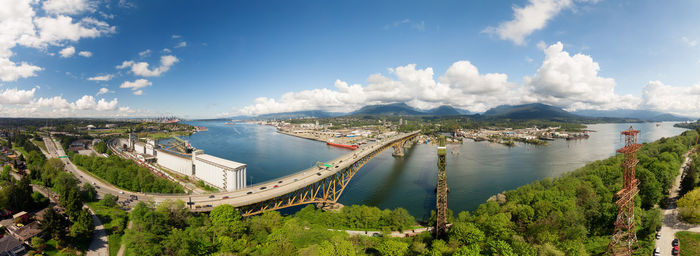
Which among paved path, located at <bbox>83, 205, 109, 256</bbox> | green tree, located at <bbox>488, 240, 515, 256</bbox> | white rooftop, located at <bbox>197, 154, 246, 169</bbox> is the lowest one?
paved path, located at <bbox>83, 205, 109, 256</bbox>

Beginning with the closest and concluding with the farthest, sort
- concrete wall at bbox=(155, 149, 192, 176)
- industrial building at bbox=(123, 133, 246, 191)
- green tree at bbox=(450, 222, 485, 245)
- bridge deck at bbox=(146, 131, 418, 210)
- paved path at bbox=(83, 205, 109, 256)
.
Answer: green tree at bbox=(450, 222, 485, 245)
paved path at bbox=(83, 205, 109, 256)
bridge deck at bbox=(146, 131, 418, 210)
industrial building at bbox=(123, 133, 246, 191)
concrete wall at bbox=(155, 149, 192, 176)

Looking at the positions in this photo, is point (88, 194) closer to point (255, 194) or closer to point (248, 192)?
point (248, 192)

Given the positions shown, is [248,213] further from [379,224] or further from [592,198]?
[592,198]

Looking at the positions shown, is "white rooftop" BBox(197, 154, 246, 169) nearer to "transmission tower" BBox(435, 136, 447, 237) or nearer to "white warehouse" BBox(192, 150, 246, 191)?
"white warehouse" BBox(192, 150, 246, 191)

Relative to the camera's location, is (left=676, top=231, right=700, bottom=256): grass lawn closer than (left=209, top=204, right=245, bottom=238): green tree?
Yes

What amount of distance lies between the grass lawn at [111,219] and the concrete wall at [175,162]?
450 inches

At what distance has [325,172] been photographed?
27656 mm

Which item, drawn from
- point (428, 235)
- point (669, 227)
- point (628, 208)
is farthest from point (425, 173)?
point (628, 208)

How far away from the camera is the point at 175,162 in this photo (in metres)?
37.7

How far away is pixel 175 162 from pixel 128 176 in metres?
9.12

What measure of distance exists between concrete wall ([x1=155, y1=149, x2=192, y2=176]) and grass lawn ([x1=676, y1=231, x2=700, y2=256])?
47824mm

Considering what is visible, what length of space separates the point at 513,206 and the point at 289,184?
19.1m

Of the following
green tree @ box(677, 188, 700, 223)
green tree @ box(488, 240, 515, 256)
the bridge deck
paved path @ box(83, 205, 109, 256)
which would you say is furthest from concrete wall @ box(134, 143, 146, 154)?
green tree @ box(677, 188, 700, 223)

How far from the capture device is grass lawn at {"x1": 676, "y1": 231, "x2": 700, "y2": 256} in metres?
14.3
